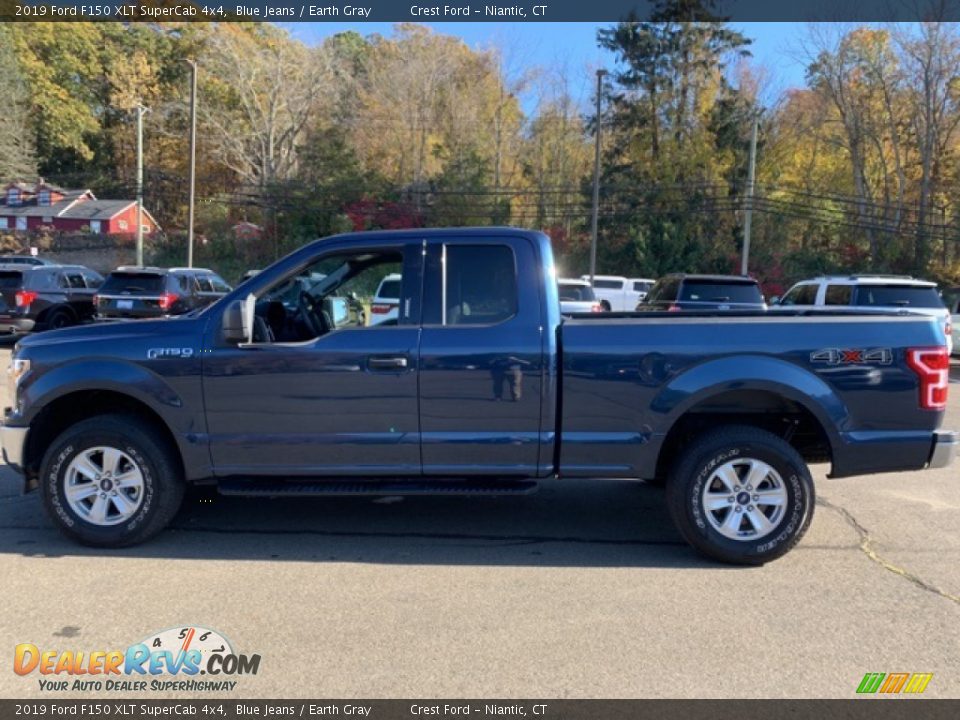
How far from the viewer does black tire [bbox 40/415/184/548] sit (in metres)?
4.97

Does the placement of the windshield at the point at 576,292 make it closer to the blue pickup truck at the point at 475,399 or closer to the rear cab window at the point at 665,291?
the rear cab window at the point at 665,291

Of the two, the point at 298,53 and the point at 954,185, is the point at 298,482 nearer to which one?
the point at 954,185

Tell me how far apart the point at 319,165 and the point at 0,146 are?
24.4m

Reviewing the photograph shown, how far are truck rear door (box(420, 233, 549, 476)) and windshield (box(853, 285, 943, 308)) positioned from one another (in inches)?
419

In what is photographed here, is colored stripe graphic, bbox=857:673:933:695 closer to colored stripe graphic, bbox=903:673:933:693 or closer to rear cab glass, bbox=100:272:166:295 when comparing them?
colored stripe graphic, bbox=903:673:933:693

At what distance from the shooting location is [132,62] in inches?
2119

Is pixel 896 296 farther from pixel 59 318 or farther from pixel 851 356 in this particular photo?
pixel 59 318

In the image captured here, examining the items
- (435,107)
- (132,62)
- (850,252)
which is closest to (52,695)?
(850,252)

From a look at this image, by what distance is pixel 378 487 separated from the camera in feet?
16.4

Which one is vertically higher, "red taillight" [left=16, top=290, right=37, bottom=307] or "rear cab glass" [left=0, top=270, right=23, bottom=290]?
"rear cab glass" [left=0, top=270, right=23, bottom=290]

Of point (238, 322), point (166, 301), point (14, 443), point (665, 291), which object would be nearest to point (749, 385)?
point (238, 322)
